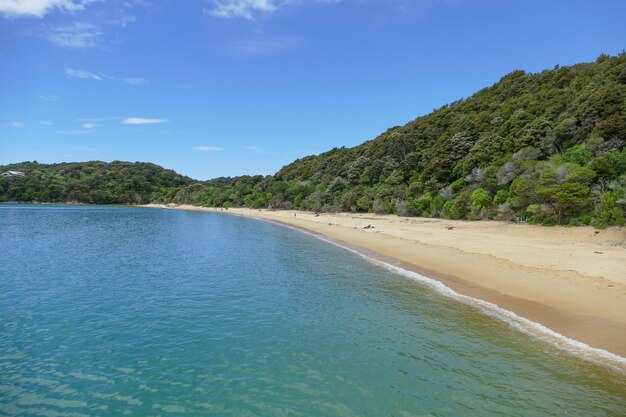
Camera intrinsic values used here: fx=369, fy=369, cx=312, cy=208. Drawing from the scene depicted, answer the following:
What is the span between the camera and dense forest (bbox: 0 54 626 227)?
29844 millimetres

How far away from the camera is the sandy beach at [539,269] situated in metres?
10.2

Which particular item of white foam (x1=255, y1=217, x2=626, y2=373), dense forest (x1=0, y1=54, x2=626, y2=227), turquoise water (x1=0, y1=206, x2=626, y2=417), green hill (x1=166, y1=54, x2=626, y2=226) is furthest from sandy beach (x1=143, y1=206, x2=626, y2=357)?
dense forest (x1=0, y1=54, x2=626, y2=227)

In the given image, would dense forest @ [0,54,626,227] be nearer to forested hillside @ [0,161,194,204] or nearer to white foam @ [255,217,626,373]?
white foam @ [255,217,626,373]

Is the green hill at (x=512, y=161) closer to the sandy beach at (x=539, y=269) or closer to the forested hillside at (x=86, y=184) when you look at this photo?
the sandy beach at (x=539, y=269)

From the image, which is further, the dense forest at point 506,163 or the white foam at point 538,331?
the dense forest at point 506,163

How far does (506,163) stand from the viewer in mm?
40906

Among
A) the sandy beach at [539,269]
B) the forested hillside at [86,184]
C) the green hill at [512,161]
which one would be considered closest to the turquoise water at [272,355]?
the sandy beach at [539,269]

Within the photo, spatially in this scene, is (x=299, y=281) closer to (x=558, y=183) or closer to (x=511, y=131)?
(x=558, y=183)

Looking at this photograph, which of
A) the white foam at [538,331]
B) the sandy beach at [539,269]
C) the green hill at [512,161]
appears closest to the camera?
the white foam at [538,331]

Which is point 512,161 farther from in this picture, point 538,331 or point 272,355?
point 272,355

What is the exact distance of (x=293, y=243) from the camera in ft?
103

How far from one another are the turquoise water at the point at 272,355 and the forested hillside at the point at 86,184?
147902 millimetres

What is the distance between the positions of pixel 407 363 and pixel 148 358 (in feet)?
19.1

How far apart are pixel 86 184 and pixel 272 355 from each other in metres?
165
